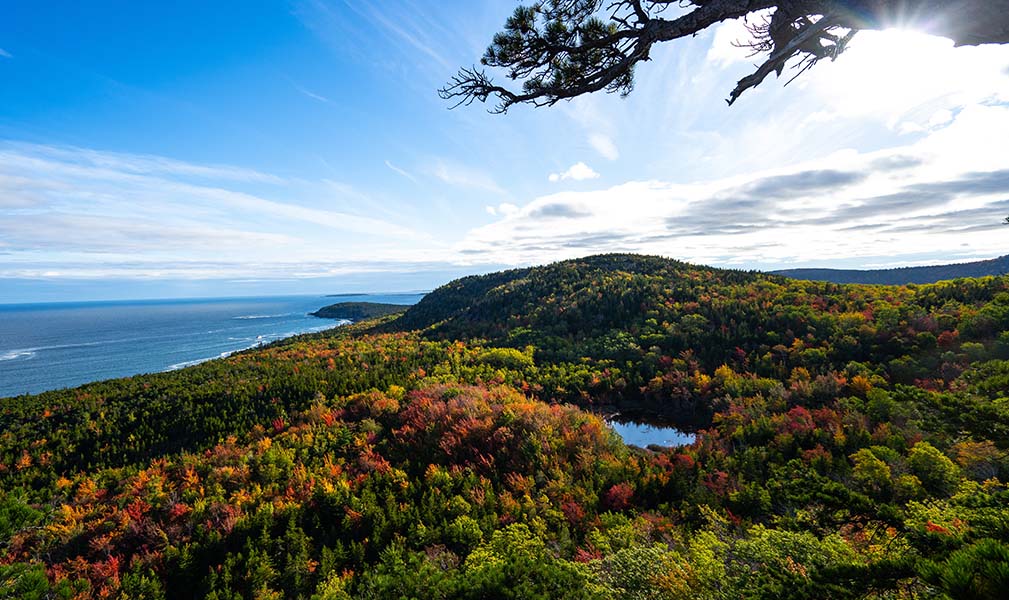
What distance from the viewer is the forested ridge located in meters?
5.68

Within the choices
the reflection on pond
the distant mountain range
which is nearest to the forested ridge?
the reflection on pond

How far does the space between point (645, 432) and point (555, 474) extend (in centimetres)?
1590

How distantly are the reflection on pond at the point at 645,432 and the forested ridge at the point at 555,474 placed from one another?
2.49 meters

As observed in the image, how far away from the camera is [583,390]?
34.3 meters

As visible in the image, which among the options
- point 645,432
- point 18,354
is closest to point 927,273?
point 645,432

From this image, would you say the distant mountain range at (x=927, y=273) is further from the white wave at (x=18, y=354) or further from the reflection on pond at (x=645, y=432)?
the white wave at (x=18, y=354)

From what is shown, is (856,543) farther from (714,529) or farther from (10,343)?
(10,343)

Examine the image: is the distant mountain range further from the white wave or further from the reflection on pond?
the white wave

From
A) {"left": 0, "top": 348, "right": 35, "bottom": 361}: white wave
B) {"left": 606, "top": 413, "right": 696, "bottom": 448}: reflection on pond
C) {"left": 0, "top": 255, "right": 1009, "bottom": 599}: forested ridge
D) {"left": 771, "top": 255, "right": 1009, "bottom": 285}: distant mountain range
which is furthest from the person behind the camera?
{"left": 771, "top": 255, "right": 1009, "bottom": 285}: distant mountain range

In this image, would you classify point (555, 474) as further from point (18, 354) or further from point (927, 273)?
point (927, 273)

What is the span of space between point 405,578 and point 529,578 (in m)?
3.05

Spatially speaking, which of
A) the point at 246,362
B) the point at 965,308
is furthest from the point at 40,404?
the point at 965,308

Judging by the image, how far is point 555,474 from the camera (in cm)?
1570

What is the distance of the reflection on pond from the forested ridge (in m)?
2.49
